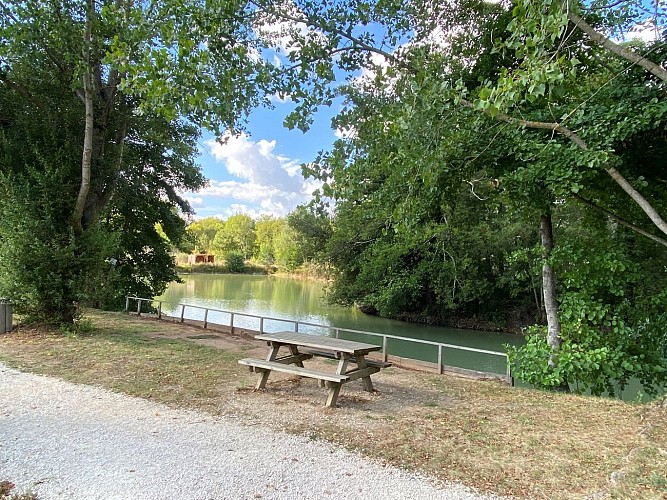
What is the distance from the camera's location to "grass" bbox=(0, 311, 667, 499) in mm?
3286

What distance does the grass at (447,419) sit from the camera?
3286 millimetres

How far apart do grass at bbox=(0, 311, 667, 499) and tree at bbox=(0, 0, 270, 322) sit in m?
1.75

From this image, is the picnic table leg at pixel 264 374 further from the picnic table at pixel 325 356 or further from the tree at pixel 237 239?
the tree at pixel 237 239

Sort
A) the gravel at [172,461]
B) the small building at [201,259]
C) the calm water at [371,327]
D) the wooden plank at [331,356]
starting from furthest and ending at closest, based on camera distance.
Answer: the small building at [201,259], the calm water at [371,327], the wooden plank at [331,356], the gravel at [172,461]

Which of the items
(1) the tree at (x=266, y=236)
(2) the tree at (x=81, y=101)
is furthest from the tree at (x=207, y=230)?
(2) the tree at (x=81, y=101)

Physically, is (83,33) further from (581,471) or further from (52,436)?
(581,471)

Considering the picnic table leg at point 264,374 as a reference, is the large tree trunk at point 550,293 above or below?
above

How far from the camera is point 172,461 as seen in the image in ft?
11.1

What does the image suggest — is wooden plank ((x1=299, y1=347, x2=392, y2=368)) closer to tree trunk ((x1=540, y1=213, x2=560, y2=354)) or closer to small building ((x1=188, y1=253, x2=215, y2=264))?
tree trunk ((x1=540, y1=213, x2=560, y2=354))

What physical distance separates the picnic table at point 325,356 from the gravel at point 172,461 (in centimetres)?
95

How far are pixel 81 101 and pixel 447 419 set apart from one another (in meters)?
10.3

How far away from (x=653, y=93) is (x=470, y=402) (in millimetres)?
4072

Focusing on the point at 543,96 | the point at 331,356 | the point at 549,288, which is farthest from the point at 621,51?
the point at 331,356

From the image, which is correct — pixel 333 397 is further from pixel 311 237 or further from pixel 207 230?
pixel 207 230
